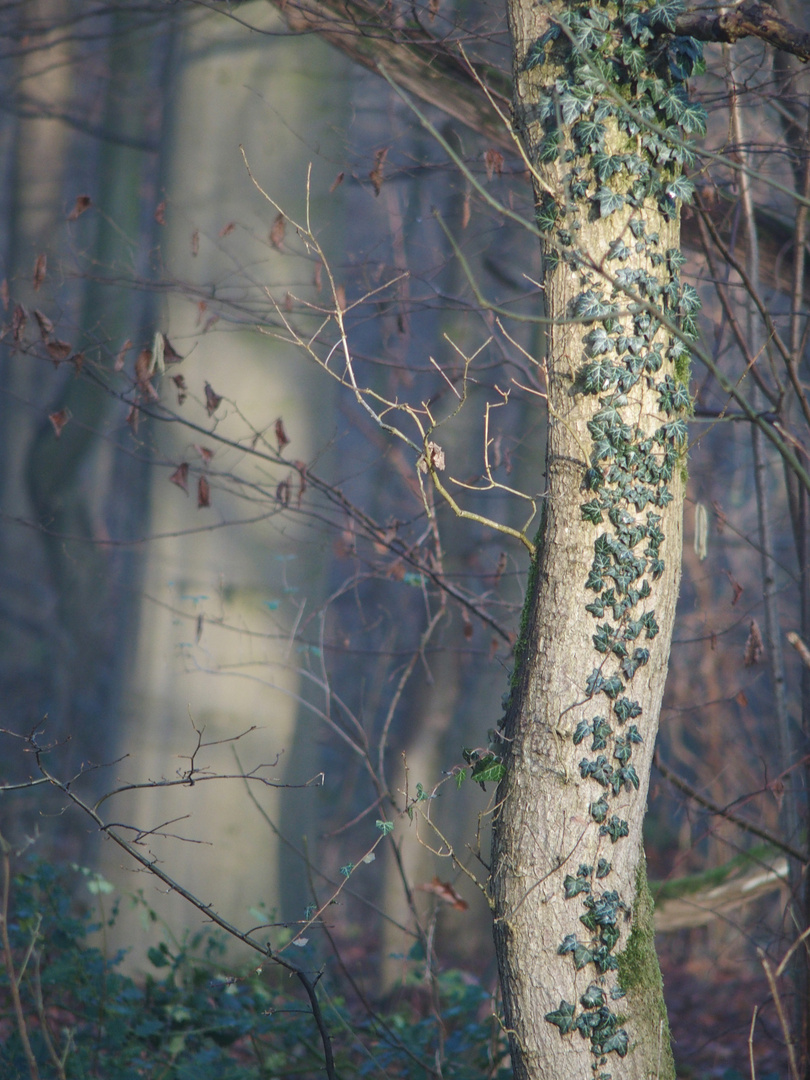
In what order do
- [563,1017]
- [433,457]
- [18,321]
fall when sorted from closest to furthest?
[563,1017] < [433,457] < [18,321]

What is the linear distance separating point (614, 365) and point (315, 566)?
2.67 metres

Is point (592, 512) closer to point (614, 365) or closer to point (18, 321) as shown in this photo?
point (614, 365)

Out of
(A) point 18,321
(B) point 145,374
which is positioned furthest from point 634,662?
(A) point 18,321

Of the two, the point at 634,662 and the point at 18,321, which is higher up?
the point at 18,321

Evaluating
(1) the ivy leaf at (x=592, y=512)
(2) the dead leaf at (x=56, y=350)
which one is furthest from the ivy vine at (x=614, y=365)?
(2) the dead leaf at (x=56, y=350)

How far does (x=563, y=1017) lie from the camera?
6.80 ft

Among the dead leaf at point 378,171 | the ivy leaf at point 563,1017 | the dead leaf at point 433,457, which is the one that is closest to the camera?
the ivy leaf at point 563,1017

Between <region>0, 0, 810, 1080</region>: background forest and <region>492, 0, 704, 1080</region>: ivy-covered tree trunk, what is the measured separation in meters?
0.16

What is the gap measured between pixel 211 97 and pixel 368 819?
687 cm

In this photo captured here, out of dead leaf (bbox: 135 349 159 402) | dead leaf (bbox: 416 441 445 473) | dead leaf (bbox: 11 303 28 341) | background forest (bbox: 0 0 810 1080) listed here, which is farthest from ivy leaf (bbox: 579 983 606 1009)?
dead leaf (bbox: 11 303 28 341)

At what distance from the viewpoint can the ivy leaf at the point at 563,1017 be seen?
6.80 ft

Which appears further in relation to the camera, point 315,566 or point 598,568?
point 315,566

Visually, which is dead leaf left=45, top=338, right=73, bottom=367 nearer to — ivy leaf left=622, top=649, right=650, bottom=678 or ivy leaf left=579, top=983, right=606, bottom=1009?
ivy leaf left=622, top=649, right=650, bottom=678

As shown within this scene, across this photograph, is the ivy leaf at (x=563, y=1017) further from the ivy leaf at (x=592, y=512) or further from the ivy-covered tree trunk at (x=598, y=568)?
the ivy leaf at (x=592, y=512)
